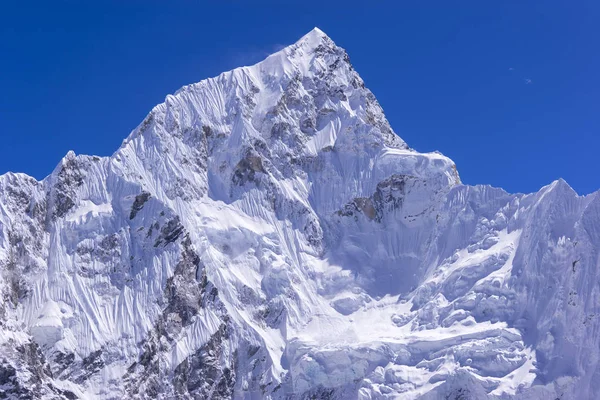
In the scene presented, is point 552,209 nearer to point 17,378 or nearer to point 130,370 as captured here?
point 130,370

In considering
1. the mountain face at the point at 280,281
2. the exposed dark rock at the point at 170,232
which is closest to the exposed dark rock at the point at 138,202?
the mountain face at the point at 280,281

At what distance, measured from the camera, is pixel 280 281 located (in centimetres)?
18412

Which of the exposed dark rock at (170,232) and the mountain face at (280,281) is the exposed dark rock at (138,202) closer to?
the mountain face at (280,281)

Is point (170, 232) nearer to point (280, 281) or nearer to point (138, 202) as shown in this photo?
point (138, 202)

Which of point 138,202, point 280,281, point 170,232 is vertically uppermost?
point 138,202

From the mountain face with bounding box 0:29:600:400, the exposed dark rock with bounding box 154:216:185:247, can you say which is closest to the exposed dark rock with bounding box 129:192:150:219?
the mountain face with bounding box 0:29:600:400

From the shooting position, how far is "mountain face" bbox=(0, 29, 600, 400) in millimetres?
165750

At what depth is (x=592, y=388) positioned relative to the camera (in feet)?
515

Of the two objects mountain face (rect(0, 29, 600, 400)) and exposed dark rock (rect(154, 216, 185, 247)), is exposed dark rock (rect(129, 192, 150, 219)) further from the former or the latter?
exposed dark rock (rect(154, 216, 185, 247))

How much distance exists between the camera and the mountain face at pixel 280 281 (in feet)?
544

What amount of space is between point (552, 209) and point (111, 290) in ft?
206

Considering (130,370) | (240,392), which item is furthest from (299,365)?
(130,370)

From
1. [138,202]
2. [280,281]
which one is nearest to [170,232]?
[138,202]

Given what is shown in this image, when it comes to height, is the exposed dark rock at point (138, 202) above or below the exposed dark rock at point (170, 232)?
above
